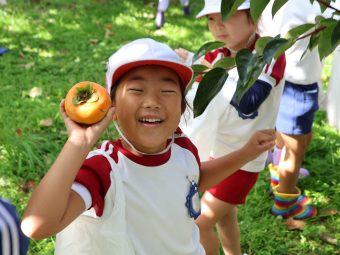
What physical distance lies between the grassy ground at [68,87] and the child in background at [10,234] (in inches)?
52.8

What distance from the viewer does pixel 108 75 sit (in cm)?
140

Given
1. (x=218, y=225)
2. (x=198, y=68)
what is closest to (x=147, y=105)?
(x=198, y=68)

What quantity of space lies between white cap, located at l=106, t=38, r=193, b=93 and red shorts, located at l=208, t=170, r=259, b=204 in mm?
769

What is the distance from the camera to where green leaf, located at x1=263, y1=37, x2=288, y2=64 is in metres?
0.94

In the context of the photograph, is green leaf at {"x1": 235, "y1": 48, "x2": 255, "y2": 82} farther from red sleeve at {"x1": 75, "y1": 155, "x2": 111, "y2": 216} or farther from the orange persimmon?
red sleeve at {"x1": 75, "y1": 155, "x2": 111, "y2": 216}

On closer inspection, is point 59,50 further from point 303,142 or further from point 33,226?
point 33,226

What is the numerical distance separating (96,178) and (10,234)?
0.27 m

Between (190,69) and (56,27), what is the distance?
3.87m

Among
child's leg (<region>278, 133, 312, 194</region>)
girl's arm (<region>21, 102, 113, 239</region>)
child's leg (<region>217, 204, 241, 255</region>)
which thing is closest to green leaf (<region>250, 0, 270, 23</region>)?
girl's arm (<region>21, 102, 113, 239</region>)

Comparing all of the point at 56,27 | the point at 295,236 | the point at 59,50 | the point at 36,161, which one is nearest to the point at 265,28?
the point at 295,236

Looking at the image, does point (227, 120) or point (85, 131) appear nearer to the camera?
point (85, 131)

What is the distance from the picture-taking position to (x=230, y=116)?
6.53 ft

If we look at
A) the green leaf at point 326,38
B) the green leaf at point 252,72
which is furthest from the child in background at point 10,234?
the green leaf at point 326,38

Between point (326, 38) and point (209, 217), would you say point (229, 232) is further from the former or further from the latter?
point (326, 38)
